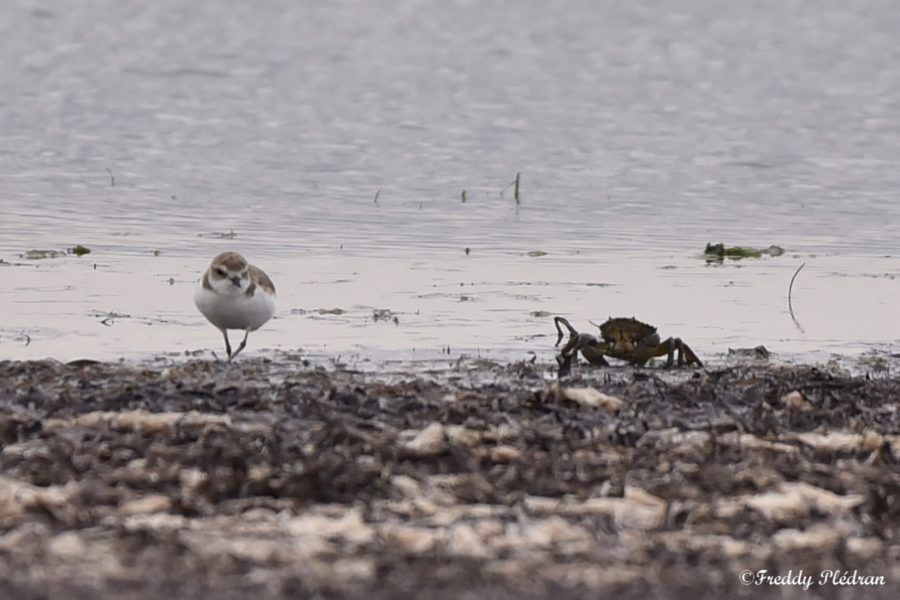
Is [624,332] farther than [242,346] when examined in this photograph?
No

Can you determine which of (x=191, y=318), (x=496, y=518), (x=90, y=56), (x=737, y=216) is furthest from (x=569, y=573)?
(x=90, y=56)

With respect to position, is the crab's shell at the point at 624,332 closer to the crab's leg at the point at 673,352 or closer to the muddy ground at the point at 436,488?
the crab's leg at the point at 673,352

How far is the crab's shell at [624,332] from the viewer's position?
9.73 metres

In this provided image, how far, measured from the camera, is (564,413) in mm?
7684

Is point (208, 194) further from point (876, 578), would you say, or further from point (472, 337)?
point (876, 578)

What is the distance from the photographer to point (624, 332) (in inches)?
384

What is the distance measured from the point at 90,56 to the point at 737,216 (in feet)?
41.4

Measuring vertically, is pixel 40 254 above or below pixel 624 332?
above

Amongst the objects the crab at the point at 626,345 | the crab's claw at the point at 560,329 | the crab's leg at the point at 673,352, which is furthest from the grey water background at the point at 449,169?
the crab's leg at the point at 673,352

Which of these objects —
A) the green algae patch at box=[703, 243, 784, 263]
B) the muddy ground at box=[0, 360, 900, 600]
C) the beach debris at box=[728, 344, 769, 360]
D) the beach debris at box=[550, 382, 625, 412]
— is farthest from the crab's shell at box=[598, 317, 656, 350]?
the green algae patch at box=[703, 243, 784, 263]

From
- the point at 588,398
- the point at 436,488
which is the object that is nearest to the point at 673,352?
the point at 588,398

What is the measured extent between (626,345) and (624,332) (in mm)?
73

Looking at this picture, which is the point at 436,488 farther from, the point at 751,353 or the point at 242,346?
the point at 751,353

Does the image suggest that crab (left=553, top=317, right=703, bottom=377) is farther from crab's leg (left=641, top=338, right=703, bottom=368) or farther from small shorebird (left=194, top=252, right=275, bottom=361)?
small shorebird (left=194, top=252, right=275, bottom=361)
